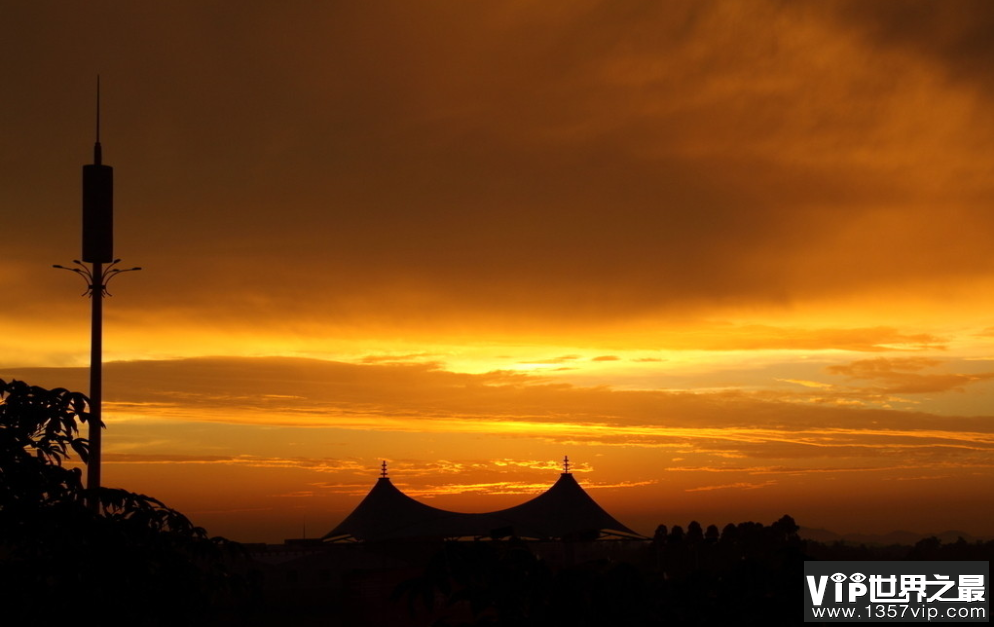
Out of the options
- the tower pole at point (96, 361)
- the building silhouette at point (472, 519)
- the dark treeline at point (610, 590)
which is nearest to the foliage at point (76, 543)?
the dark treeline at point (610, 590)

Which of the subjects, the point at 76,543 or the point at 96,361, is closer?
the point at 76,543

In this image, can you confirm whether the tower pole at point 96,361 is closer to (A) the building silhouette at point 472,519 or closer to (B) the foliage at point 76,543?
(B) the foliage at point 76,543

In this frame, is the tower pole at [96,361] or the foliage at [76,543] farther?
the tower pole at [96,361]

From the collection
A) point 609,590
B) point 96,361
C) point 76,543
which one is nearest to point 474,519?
point 96,361

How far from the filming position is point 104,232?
2069 cm

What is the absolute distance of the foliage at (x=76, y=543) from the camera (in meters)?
8.34

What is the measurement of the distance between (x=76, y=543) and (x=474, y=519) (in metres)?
40.2

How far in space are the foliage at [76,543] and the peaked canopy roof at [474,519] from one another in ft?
120

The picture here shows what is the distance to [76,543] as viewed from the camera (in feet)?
27.4

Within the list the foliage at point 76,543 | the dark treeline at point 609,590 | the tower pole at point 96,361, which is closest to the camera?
the dark treeline at point 609,590

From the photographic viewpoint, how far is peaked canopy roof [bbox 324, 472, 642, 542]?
47.2 m

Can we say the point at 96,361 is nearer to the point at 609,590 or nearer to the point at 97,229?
the point at 97,229

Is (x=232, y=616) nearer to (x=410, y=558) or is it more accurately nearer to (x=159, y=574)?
(x=410, y=558)

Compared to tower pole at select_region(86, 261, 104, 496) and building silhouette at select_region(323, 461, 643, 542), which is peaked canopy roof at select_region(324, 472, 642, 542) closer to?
building silhouette at select_region(323, 461, 643, 542)
